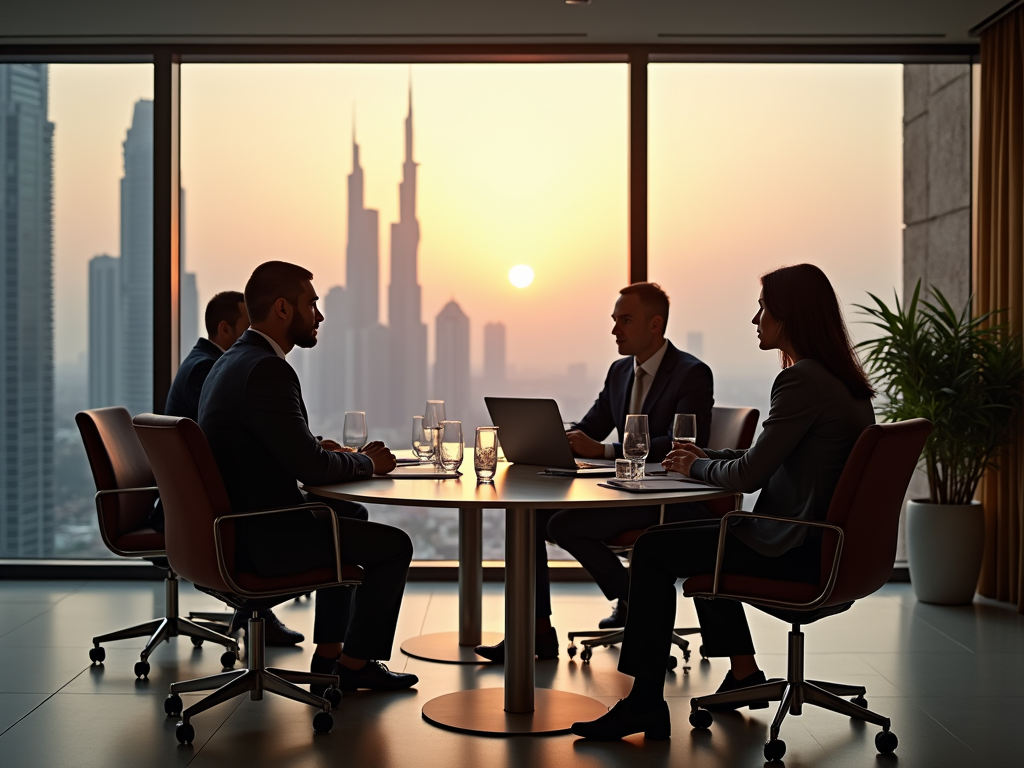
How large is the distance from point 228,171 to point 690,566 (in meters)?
3.82

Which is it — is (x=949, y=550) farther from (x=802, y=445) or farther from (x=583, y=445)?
(x=802, y=445)

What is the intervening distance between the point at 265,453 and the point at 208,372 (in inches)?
39.1

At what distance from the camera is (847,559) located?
10.1ft

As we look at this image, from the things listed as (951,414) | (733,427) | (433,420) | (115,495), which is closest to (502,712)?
(433,420)

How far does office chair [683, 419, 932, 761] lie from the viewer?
3.03 metres

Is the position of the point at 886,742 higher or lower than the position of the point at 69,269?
lower

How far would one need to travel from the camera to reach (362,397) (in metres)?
6.00

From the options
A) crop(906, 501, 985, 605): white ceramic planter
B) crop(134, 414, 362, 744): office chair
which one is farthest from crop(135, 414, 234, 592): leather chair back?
crop(906, 501, 985, 605): white ceramic planter

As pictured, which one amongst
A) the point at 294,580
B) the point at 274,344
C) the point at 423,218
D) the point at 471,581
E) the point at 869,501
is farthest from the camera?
the point at 423,218

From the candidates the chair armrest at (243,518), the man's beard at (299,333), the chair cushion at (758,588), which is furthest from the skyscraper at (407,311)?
the chair cushion at (758,588)

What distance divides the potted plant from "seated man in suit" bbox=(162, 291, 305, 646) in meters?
3.10

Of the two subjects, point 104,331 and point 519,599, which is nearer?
point 519,599

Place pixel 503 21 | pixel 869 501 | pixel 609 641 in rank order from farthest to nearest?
pixel 503 21
pixel 609 641
pixel 869 501

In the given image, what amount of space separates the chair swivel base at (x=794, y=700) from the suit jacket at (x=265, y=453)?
139 cm
